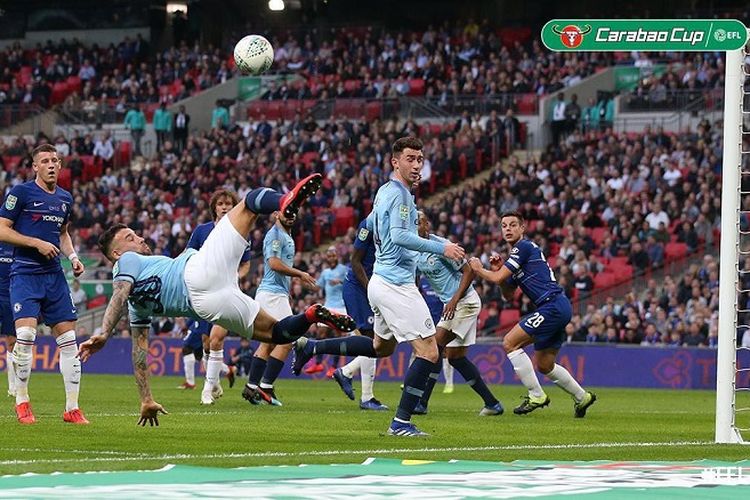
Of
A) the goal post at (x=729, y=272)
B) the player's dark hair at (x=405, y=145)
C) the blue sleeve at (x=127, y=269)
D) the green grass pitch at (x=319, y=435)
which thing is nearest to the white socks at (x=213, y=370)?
the green grass pitch at (x=319, y=435)

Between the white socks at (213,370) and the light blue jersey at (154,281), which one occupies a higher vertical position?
the light blue jersey at (154,281)

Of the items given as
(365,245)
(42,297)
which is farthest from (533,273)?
(42,297)

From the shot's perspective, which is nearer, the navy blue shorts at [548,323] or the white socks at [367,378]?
the navy blue shorts at [548,323]

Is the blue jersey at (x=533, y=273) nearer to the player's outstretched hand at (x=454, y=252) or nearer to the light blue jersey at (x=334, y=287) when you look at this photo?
the player's outstretched hand at (x=454, y=252)

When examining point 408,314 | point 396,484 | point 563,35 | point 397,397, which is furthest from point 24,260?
point 397,397

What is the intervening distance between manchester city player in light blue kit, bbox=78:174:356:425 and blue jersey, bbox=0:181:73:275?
1.89 metres

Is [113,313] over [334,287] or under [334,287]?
over

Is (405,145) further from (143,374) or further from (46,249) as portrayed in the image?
(46,249)

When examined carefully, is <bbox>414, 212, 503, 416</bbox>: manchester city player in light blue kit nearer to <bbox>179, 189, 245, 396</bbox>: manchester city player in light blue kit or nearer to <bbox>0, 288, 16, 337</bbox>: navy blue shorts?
<bbox>179, 189, 245, 396</bbox>: manchester city player in light blue kit

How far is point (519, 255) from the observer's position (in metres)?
16.7

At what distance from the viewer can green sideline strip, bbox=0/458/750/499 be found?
8.51 metres

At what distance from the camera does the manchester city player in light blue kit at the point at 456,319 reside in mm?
16766

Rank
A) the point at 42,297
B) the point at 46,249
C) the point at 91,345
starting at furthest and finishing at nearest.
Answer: the point at 42,297 < the point at 46,249 < the point at 91,345

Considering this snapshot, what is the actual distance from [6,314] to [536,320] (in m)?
5.88
